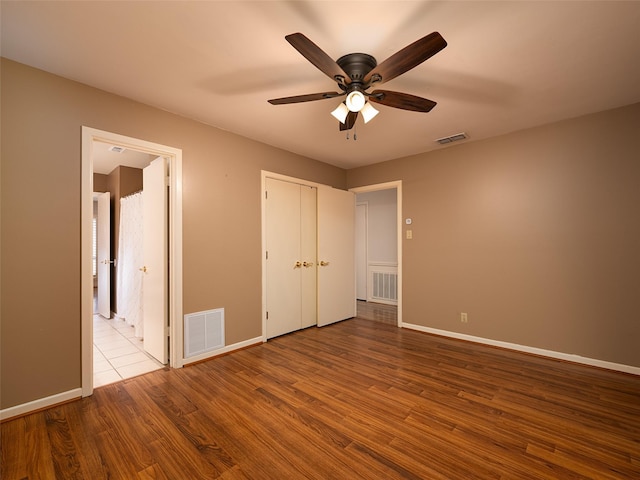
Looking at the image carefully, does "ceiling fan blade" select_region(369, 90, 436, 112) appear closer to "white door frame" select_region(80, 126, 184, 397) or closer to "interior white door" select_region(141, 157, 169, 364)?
"white door frame" select_region(80, 126, 184, 397)

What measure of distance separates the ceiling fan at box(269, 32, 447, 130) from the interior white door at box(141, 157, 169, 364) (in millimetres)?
1776

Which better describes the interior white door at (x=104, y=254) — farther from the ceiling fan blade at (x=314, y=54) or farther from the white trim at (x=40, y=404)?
the ceiling fan blade at (x=314, y=54)

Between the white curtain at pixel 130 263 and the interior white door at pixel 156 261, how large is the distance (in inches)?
27.2

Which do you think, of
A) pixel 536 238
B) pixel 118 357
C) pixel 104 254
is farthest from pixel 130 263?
pixel 536 238

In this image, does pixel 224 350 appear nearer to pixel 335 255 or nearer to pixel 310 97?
pixel 335 255

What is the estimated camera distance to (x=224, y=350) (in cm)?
324

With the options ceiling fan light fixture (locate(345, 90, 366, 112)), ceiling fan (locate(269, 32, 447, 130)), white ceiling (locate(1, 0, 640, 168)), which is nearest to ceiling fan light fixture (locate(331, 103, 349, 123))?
ceiling fan (locate(269, 32, 447, 130))

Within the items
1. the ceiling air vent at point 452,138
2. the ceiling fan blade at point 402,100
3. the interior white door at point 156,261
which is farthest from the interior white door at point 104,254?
the ceiling air vent at point 452,138

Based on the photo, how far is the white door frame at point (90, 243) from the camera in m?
2.33

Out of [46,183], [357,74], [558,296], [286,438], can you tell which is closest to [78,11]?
[46,183]

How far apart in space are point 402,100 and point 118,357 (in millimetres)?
3816

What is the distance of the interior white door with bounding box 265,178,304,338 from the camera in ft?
12.4

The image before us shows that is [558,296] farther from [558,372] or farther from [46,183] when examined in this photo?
[46,183]

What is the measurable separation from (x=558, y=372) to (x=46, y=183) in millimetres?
4829
